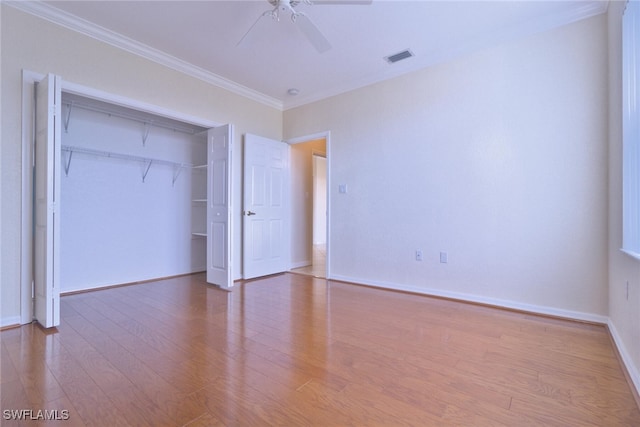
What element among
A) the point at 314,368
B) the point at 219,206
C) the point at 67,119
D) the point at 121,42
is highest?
the point at 121,42

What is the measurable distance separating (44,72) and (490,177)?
4297 millimetres

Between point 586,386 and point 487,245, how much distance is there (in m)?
1.54

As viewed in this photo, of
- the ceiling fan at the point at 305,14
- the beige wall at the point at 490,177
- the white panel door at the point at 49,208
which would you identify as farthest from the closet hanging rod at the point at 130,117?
the ceiling fan at the point at 305,14

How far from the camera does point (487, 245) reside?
2947mm

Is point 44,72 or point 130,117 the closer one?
point 44,72

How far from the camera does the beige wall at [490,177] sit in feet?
8.16

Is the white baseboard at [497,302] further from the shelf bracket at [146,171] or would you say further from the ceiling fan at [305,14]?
the shelf bracket at [146,171]

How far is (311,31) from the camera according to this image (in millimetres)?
2338

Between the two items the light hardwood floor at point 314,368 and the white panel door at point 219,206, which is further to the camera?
the white panel door at point 219,206

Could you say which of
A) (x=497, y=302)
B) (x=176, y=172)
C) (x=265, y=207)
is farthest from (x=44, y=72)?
(x=497, y=302)

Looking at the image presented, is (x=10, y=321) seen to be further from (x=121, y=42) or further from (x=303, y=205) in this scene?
(x=303, y=205)

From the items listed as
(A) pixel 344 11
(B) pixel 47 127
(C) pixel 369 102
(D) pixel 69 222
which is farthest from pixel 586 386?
(D) pixel 69 222

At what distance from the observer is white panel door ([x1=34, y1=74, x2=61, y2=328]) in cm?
231

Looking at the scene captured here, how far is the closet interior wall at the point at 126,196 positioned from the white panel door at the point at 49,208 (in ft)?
3.25
